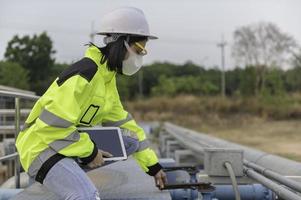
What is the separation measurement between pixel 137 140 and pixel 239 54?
58.2 metres

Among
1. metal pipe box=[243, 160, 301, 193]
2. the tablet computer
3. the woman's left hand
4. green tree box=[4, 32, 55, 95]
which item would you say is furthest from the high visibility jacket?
green tree box=[4, 32, 55, 95]

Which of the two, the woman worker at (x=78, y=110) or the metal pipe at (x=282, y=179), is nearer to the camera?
the woman worker at (x=78, y=110)

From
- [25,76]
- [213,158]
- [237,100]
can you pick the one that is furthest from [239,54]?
[213,158]

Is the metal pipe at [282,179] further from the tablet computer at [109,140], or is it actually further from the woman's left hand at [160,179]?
the tablet computer at [109,140]

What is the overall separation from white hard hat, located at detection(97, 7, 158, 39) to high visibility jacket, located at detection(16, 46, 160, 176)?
0.22m

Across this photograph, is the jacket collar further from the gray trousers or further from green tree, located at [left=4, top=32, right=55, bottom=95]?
green tree, located at [left=4, top=32, right=55, bottom=95]

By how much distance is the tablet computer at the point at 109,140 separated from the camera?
10.8ft

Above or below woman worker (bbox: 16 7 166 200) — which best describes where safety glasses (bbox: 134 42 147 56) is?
above

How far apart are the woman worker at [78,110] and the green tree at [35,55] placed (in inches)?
1877

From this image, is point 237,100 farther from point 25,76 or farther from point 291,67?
point 25,76

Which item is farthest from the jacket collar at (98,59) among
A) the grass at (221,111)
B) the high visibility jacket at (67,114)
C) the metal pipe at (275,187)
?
the grass at (221,111)

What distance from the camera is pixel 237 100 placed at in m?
44.9

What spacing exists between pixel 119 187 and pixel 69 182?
1351 millimetres

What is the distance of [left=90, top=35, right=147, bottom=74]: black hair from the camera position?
10.4 feet
